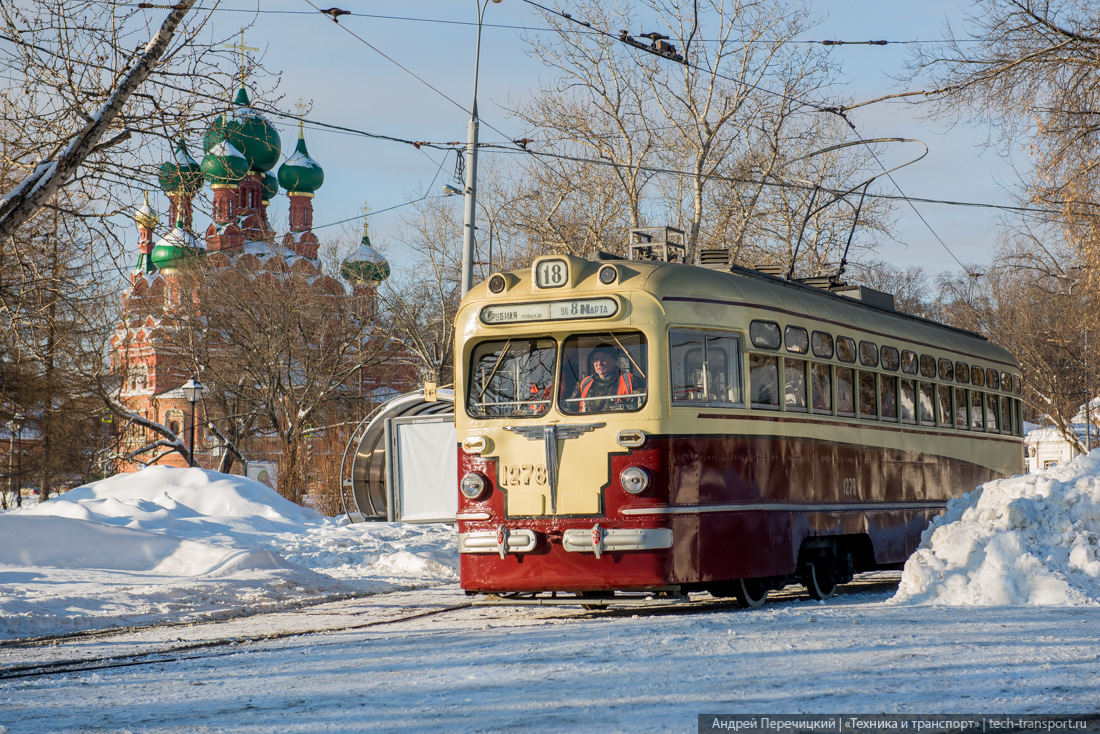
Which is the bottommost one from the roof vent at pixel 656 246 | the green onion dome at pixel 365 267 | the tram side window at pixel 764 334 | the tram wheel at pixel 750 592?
the tram wheel at pixel 750 592

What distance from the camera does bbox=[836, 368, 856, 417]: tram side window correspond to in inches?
517

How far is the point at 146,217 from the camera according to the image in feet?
38.8

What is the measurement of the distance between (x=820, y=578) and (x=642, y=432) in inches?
143

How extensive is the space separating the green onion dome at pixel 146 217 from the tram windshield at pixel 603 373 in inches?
159

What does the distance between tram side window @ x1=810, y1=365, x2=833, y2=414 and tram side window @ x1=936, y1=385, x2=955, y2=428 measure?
135 inches

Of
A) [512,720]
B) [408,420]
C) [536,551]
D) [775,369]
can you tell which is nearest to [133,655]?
[536,551]

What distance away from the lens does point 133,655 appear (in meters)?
9.38

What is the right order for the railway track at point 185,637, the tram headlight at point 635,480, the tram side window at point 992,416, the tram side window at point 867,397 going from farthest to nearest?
the tram side window at point 992,416 → the tram side window at point 867,397 → the tram headlight at point 635,480 → the railway track at point 185,637

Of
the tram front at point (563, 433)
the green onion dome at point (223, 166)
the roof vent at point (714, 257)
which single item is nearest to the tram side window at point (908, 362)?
the roof vent at point (714, 257)

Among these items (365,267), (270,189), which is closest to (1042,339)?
(365,267)

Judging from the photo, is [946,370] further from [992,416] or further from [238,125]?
[238,125]

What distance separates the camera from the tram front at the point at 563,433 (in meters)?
10.7

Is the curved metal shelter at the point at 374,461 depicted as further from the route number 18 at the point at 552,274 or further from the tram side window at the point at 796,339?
the route number 18 at the point at 552,274

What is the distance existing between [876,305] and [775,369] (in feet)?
13.5
